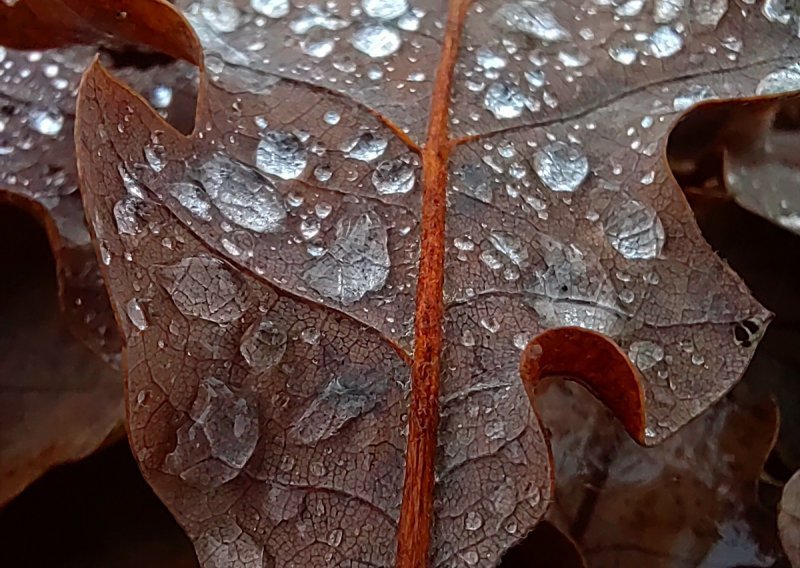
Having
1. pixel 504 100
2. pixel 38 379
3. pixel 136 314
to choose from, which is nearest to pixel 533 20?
pixel 504 100

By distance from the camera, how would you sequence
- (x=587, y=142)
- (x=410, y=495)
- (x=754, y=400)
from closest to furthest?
1. (x=410, y=495)
2. (x=587, y=142)
3. (x=754, y=400)

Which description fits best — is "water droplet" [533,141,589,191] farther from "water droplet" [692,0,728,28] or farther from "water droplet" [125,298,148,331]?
"water droplet" [125,298,148,331]

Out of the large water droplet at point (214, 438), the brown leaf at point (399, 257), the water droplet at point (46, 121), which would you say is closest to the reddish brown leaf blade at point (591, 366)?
the brown leaf at point (399, 257)

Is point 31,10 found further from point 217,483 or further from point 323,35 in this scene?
point 217,483

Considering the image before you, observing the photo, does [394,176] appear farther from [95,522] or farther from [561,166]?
[95,522]

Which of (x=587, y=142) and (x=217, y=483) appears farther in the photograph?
(x=587, y=142)

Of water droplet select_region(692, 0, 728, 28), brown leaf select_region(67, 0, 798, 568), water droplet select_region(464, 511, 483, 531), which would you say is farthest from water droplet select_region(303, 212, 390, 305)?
water droplet select_region(692, 0, 728, 28)

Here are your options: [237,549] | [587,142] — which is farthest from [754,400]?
[237,549]
